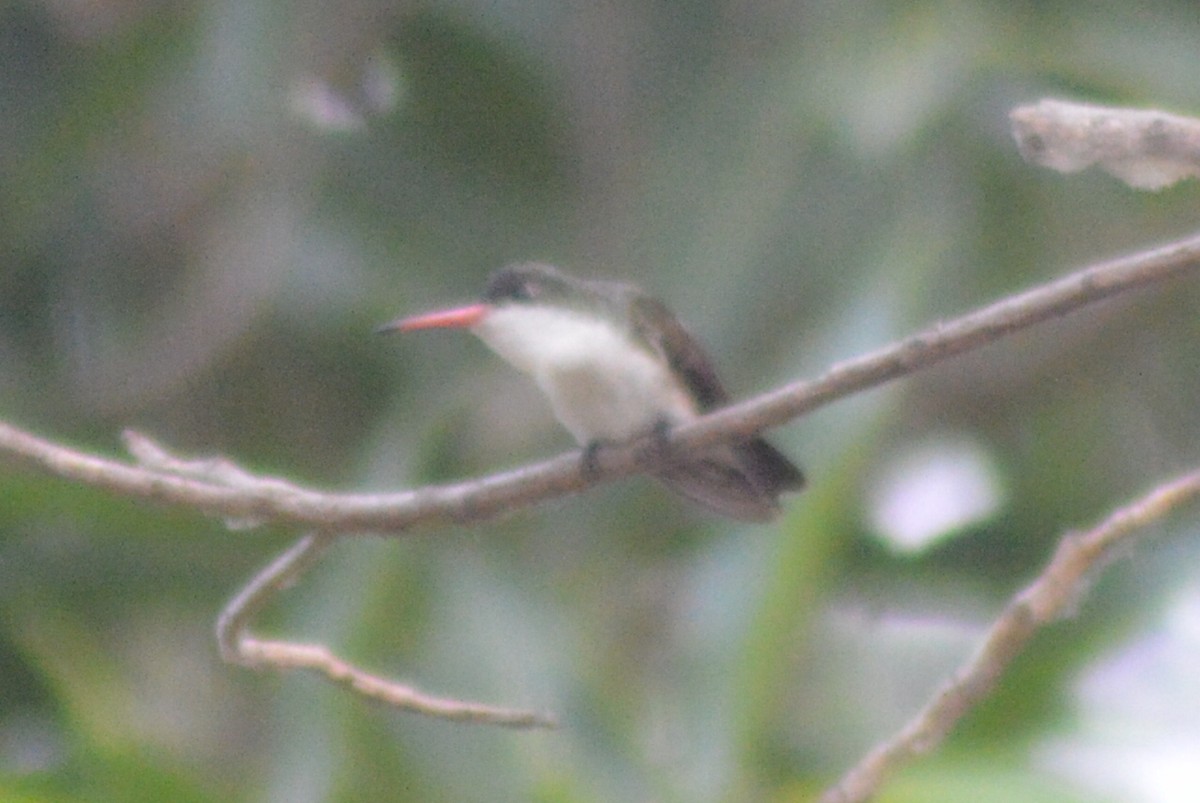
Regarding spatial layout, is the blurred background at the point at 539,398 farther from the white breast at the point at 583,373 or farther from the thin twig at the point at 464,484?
the thin twig at the point at 464,484

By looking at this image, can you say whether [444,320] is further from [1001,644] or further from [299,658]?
[1001,644]

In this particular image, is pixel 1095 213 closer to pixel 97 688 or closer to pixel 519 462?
pixel 519 462

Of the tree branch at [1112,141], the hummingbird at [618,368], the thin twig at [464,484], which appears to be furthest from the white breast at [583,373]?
the tree branch at [1112,141]

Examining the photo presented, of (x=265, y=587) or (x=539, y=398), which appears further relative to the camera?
(x=539, y=398)

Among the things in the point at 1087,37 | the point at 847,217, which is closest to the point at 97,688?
the point at 847,217

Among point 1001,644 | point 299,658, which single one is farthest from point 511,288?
point 1001,644
